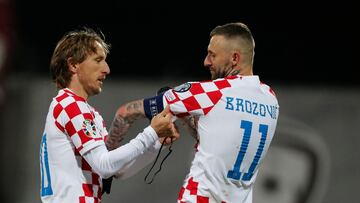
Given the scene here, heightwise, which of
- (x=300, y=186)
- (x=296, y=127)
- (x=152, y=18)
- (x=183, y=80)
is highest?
(x=152, y=18)

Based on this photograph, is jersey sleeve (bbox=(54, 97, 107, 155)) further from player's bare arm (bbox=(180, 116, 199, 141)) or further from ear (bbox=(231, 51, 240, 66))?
ear (bbox=(231, 51, 240, 66))

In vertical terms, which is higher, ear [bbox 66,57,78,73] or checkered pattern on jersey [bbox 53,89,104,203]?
ear [bbox 66,57,78,73]

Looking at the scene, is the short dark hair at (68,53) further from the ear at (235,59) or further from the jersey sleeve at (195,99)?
the ear at (235,59)

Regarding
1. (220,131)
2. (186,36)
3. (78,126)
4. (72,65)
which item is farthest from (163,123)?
(186,36)

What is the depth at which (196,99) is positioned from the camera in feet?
10.9

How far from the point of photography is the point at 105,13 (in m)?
5.64

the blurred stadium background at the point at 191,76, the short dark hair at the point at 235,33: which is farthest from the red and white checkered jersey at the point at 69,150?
the blurred stadium background at the point at 191,76

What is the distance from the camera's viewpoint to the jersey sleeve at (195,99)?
332cm

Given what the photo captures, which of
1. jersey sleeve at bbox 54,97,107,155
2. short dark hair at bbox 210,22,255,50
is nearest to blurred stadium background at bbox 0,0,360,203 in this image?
short dark hair at bbox 210,22,255,50

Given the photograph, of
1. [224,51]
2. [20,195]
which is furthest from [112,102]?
[224,51]

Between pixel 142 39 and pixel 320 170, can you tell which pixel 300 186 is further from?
pixel 142 39

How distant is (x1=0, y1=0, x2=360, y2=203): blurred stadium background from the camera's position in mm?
5578

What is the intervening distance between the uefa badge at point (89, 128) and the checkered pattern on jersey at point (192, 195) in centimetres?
49

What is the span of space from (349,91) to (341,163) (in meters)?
0.57
